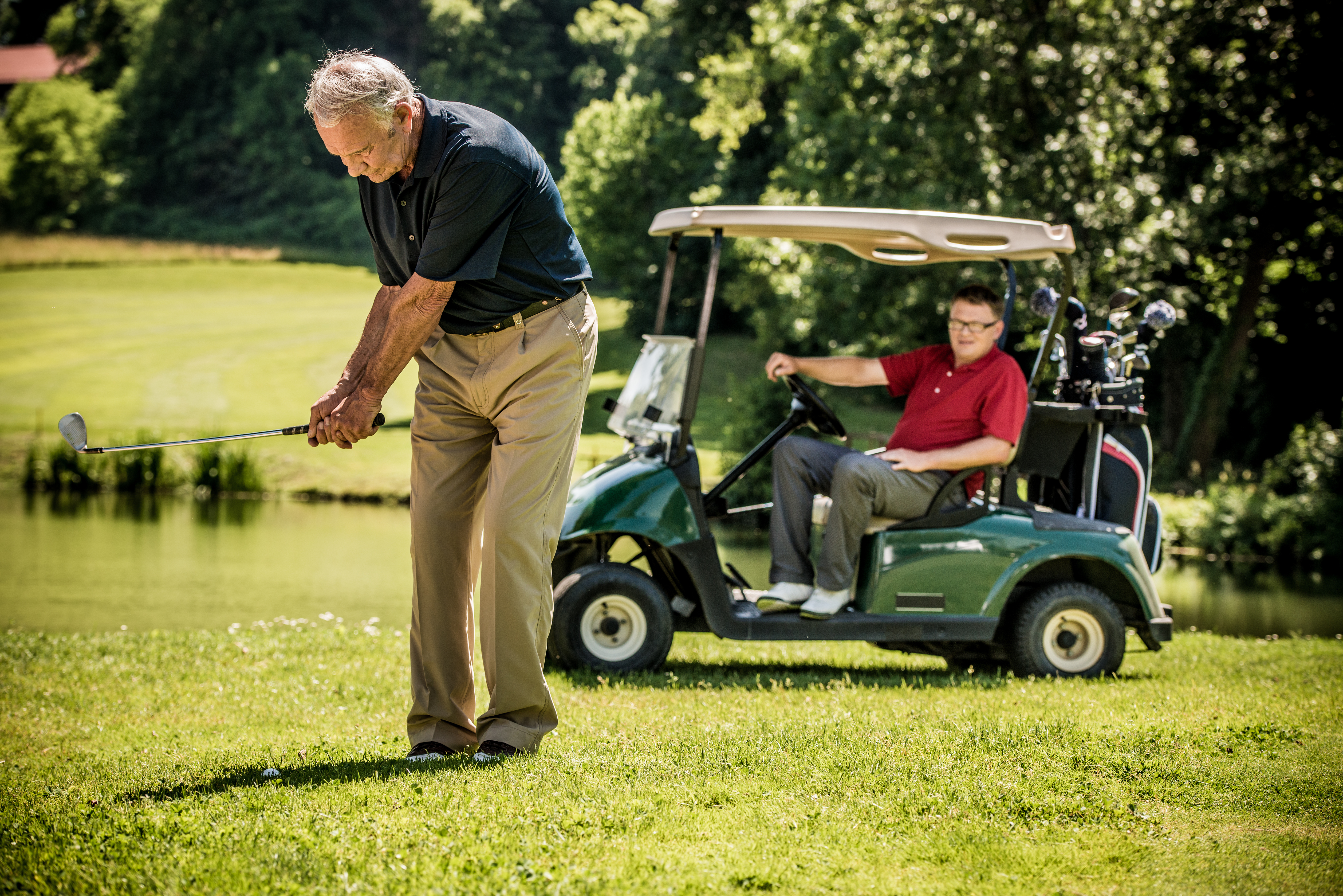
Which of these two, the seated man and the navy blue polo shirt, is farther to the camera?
the seated man

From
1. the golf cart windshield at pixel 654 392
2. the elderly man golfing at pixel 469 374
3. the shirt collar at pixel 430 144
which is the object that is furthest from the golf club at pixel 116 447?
the golf cart windshield at pixel 654 392

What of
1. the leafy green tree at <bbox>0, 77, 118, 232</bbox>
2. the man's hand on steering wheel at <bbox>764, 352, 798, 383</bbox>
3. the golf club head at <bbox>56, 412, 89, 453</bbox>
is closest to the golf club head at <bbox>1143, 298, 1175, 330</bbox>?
the man's hand on steering wheel at <bbox>764, 352, 798, 383</bbox>

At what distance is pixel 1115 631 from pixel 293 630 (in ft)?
15.4

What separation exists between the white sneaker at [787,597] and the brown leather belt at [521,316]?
245 centimetres

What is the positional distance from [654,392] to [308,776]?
311cm

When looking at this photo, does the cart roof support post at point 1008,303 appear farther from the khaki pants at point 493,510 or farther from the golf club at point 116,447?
the golf club at point 116,447

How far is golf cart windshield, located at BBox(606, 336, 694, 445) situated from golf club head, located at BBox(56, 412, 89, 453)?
2.72 m

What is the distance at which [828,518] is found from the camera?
5789 mm

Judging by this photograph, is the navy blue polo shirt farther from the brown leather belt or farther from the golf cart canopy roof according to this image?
the golf cart canopy roof

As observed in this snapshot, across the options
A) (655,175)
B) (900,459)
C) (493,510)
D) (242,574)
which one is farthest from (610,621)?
(655,175)

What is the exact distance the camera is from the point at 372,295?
41.6 meters

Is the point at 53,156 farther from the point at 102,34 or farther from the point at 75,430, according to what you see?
the point at 75,430

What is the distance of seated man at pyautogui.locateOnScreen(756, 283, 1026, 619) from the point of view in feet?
18.9

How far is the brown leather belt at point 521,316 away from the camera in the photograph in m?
3.82
